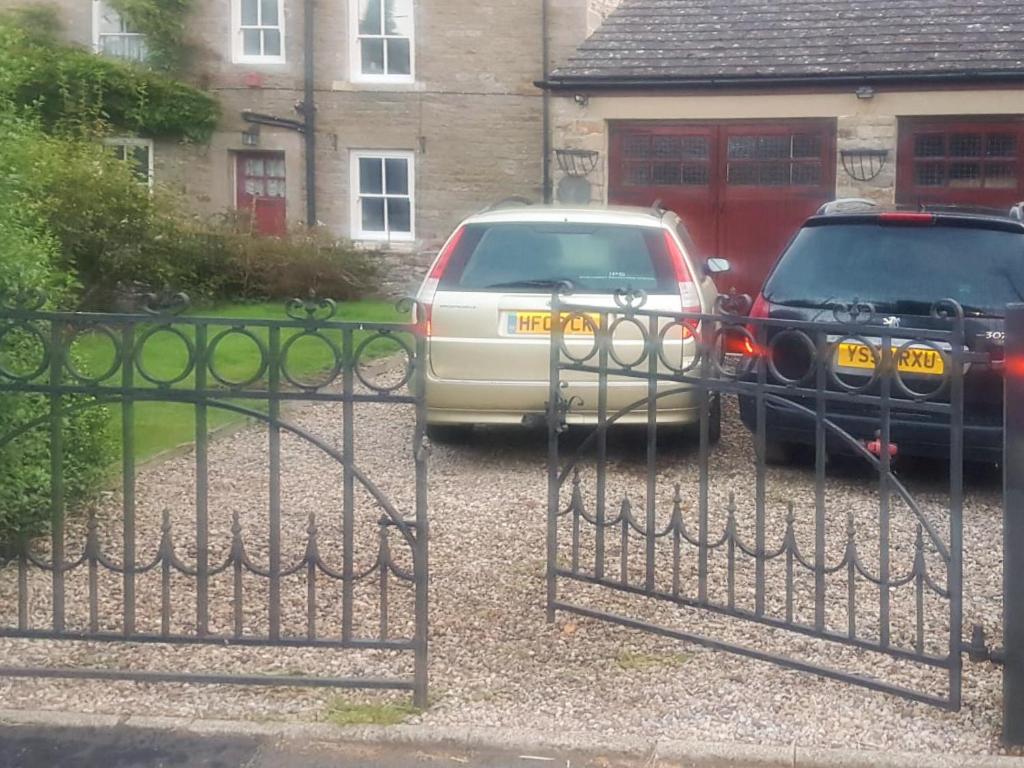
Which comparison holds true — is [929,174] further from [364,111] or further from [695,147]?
[364,111]

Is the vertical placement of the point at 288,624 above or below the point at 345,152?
below

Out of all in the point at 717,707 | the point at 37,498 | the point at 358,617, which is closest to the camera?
the point at 717,707

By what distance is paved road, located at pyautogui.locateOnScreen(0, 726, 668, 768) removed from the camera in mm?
4574

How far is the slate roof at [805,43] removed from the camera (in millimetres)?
16984

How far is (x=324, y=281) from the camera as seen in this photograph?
66.7 feet

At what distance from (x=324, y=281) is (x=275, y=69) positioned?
422 centimetres

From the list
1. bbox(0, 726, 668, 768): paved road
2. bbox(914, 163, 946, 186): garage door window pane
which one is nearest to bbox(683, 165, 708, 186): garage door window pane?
bbox(914, 163, 946, 186): garage door window pane

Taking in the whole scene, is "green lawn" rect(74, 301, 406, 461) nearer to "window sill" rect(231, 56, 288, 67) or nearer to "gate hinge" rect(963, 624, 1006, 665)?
"gate hinge" rect(963, 624, 1006, 665)

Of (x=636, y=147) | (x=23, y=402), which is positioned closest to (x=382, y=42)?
(x=636, y=147)

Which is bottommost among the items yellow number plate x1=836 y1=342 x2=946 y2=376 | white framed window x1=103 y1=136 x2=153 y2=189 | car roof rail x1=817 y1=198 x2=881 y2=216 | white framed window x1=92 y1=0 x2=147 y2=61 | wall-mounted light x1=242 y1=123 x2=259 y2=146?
yellow number plate x1=836 y1=342 x2=946 y2=376

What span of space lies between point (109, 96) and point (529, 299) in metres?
14.7

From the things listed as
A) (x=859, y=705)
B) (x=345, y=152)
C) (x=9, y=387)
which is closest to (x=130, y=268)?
(x=345, y=152)

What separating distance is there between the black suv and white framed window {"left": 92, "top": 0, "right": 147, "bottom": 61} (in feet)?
55.4

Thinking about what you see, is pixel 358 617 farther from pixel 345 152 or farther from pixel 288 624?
pixel 345 152
